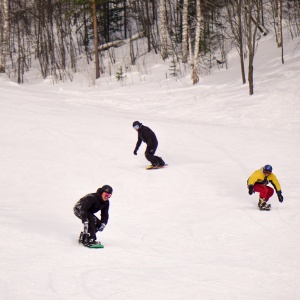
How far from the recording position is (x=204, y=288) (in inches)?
261

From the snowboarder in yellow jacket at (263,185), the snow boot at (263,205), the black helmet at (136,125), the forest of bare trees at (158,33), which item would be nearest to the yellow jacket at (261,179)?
the snowboarder in yellow jacket at (263,185)

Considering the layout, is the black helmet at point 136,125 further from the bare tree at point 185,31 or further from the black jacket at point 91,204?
the bare tree at point 185,31

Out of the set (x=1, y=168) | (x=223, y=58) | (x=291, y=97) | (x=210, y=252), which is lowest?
(x=210, y=252)

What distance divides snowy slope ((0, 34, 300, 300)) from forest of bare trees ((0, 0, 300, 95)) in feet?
13.3

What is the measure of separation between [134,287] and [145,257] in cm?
159

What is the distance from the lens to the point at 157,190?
12.7 meters

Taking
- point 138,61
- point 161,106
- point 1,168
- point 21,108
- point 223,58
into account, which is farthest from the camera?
point 138,61

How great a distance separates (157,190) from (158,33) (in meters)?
26.3

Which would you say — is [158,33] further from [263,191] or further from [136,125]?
[263,191]

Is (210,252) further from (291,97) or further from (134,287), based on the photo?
(291,97)

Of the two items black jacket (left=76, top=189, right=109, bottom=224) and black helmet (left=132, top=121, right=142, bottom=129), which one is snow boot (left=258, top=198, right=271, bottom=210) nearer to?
black jacket (left=76, top=189, right=109, bottom=224)

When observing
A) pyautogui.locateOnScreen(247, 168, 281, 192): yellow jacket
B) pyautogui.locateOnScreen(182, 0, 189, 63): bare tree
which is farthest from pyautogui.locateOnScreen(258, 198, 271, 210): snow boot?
pyautogui.locateOnScreen(182, 0, 189, 63): bare tree

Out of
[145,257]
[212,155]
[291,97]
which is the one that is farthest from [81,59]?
[145,257]

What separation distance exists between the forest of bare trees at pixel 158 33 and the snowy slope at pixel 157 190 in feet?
13.3
